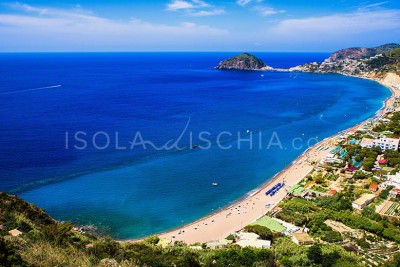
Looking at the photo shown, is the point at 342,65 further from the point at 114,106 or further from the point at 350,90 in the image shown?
the point at 114,106

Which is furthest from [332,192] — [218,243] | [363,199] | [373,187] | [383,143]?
[383,143]

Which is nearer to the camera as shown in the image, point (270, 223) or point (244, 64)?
point (270, 223)

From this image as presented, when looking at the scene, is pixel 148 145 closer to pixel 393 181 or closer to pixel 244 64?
pixel 393 181

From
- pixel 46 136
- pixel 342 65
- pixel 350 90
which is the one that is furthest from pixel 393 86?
pixel 46 136

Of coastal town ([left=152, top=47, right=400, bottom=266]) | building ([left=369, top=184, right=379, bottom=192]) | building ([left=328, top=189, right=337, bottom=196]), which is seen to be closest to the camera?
coastal town ([left=152, top=47, right=400, bottom=266])

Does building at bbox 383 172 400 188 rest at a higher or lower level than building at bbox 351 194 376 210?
higher

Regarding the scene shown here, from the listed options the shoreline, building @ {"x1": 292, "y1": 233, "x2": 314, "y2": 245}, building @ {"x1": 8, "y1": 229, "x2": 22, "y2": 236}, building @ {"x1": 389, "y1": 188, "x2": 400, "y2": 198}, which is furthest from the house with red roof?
building @ {"x1": 8, "y1": 229, "x2": 22, "y2": 236}

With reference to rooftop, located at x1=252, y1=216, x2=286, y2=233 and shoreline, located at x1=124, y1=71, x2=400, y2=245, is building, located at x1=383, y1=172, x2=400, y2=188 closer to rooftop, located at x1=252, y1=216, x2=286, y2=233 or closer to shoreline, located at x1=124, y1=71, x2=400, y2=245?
shoreline, located at x1=124, y1=71, x2=400, y2=245
